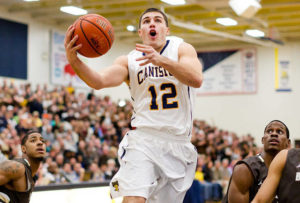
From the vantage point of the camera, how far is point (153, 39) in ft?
13.7

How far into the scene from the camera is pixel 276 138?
456cm

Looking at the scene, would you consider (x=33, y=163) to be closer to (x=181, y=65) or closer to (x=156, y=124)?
(x=156, y=124)

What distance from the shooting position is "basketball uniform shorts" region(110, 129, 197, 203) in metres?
3.92

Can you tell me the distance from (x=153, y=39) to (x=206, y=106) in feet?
65.8

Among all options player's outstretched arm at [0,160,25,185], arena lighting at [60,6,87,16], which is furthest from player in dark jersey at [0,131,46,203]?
arena lighting at [60,6,87,16]

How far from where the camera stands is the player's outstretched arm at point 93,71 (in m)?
3.62

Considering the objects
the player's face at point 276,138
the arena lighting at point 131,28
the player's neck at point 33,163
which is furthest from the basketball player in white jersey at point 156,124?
the arena lighting at point 131,28

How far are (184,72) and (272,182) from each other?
38.8 inches

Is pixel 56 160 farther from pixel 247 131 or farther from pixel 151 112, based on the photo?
pixel 247 131

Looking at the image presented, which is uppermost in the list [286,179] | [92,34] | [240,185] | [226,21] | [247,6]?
[226,21]

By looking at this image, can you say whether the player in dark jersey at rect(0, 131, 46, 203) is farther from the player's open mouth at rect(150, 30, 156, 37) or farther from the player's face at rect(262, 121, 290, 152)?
the player's face at rect(262, 121, 290, 152)

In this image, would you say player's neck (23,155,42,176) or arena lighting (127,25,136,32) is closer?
player's neck (23,155,42,176)

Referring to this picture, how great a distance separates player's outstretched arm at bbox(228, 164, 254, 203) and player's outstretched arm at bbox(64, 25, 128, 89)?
138cm

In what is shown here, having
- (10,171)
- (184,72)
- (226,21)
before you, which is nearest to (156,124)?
(184,72)
